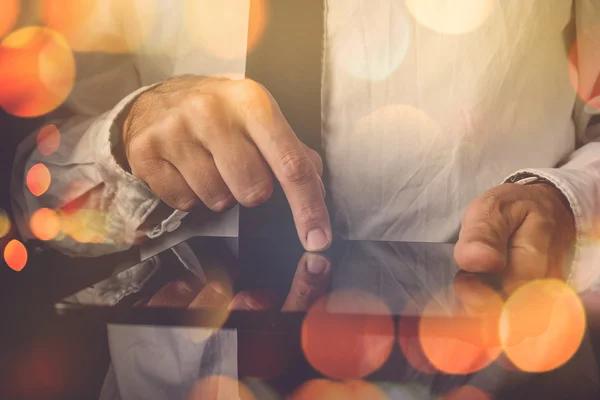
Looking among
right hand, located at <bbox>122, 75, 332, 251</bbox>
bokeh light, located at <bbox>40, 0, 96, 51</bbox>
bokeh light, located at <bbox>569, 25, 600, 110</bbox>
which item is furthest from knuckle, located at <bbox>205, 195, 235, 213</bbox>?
bokeh light, located at <bbox>569, 25, 600, 110</bbox>

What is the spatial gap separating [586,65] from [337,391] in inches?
16.4

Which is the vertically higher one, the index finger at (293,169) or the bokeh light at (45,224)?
the index finger at (293,169)

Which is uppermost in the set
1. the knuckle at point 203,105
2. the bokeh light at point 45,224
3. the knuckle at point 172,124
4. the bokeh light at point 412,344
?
the knuckle at point 203,105

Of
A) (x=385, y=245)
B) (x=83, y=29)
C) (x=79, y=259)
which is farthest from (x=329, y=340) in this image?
(x=83, y=29)

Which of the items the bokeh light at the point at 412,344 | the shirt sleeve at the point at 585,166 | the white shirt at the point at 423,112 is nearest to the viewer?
the bokeh light at the point at 412,344

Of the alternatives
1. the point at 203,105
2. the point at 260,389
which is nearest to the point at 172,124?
the point at 203,105

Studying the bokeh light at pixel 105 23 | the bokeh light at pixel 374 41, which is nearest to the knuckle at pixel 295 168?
the bokeh light at pixel 374 41

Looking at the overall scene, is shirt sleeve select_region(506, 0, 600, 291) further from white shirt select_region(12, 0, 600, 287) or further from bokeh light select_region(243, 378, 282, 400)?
bokeh light select_region(243, 378, 282, 400)

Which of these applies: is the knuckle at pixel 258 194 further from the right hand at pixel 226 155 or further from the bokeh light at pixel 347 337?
the bokeh light at pixel 347 337

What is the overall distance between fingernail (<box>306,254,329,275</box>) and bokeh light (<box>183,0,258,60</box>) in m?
0.22

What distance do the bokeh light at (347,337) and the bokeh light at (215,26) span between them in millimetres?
307

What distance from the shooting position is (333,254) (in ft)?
1.23

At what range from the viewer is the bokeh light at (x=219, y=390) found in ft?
0.85

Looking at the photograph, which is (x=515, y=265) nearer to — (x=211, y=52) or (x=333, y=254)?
(x=333, y=254)
